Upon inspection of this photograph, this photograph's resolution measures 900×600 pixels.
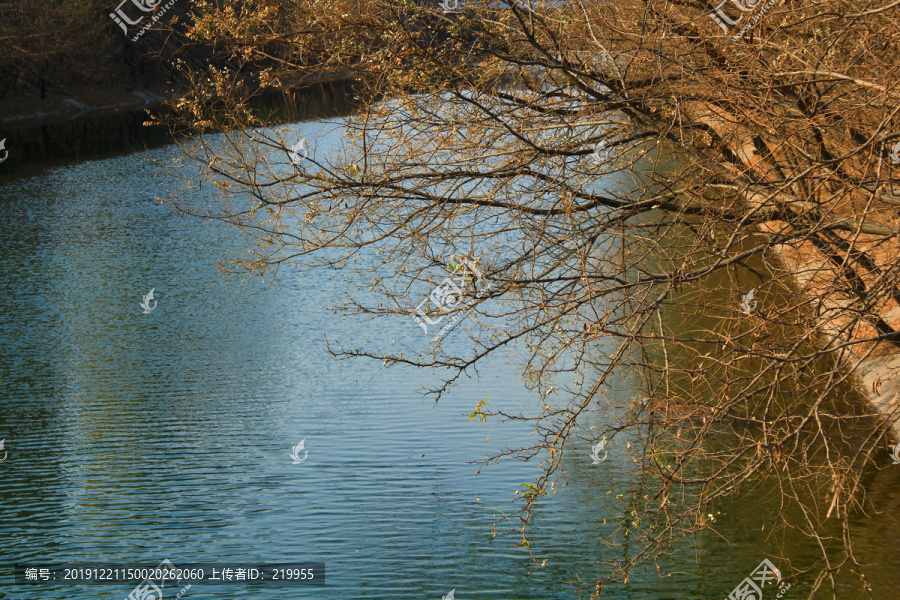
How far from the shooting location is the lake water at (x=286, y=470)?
6.13 metres

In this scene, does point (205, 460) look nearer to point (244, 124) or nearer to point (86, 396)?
point (86, 396)

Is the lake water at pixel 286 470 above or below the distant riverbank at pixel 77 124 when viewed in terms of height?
below

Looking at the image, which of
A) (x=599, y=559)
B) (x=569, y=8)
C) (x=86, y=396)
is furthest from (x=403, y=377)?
(x=569, y=8)

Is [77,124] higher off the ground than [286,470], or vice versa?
[77,124]

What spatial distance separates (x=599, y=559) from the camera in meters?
6.20

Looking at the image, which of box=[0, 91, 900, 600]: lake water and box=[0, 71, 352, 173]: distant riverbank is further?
box=[0, 71, 352, 173]: distant riverbank

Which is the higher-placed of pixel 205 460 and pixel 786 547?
pixel 205 460

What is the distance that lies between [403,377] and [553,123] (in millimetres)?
4618

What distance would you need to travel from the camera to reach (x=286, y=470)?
25.5 feet

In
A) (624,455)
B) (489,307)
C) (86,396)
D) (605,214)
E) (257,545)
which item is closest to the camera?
(605,214)

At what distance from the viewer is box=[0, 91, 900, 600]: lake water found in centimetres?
613

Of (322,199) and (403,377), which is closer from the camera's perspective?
(322,199)

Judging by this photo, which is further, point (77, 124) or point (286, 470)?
point (77, 124)

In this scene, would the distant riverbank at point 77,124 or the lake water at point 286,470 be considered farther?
the distant riverbank at point 77,124
